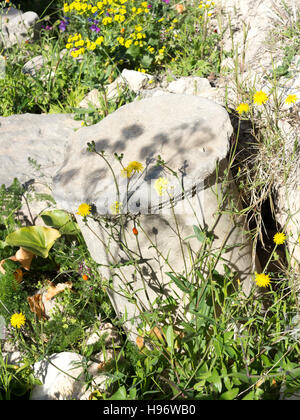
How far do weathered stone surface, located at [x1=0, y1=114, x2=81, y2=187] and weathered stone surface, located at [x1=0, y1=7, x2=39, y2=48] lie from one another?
156 cm

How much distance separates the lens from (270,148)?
2.68 metres

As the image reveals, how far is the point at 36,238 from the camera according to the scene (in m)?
2.68

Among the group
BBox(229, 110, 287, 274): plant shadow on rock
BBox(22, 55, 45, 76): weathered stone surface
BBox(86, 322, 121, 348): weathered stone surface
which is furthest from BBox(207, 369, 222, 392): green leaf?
BBox(22, 55, 45, 76): weathered stone surface

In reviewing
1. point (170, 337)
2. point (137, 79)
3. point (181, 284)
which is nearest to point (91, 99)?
point (137, 79)

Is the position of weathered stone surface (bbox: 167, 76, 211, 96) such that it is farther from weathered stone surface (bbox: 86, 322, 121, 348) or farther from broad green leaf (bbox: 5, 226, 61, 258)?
weathered stone surface (bbox: 86, 322, 121, 348)

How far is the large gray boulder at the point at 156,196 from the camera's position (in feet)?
6.56

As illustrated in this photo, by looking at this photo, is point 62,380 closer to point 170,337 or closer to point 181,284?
point 170,337

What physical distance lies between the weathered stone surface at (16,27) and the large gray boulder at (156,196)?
2883mm

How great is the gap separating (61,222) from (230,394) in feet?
5.15

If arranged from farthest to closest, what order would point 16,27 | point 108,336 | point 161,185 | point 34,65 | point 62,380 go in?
point 16,27 < point 34,65 < point 108,336 < point 62,380 < point 161,185

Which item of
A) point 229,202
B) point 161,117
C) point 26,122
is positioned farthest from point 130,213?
point 26,122

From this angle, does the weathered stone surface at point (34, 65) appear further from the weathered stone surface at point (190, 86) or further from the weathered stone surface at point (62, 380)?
the weathered stone surface at point (62, 380)

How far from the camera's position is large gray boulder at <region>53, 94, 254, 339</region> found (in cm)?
200

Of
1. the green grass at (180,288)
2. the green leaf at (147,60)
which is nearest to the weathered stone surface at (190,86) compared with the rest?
the green grass at (180,288)
